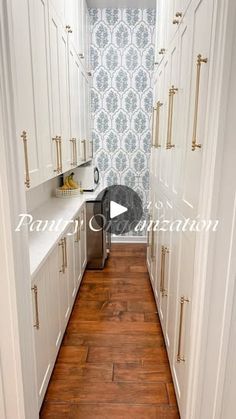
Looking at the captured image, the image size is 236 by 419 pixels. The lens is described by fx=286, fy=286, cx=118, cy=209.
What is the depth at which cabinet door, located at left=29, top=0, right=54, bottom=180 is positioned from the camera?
154 centimetres

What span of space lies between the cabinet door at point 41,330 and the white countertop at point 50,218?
0.23 feet

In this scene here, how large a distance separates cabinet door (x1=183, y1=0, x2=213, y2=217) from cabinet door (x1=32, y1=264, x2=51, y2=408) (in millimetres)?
820

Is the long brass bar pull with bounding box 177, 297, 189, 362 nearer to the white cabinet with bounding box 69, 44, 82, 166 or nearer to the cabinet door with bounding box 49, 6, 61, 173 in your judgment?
the cabinet door with bounding box 49, 6, 61, 173

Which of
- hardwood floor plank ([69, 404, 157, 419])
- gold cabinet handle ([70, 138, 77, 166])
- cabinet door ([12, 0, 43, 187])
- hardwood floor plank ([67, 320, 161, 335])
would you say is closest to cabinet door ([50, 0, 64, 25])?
cabinet door ([12, 0, 43, 187])

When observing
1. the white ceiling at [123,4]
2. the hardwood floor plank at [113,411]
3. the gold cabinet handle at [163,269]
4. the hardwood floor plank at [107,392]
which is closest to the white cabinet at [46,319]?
the hardwood floor plank at [107,392]

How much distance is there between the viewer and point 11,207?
97cm

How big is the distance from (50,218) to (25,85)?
3.61 ft

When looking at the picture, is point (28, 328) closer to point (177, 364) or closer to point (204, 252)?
point (204, 252)

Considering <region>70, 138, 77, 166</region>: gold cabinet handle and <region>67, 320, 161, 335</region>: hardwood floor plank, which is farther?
<region>70, 138, 77, 166</region>: gold cabinet handle

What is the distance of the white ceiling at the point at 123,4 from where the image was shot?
3.37 metres

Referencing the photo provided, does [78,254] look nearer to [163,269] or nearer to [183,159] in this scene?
[163,269]

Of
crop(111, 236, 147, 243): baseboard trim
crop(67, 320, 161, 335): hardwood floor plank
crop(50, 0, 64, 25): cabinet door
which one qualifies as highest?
crop(50, 0, 64, 25): cabinet door

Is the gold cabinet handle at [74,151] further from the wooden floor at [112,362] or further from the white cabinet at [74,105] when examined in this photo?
the wooden floor at [112,362]

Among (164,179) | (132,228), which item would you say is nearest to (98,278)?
(132,228)
